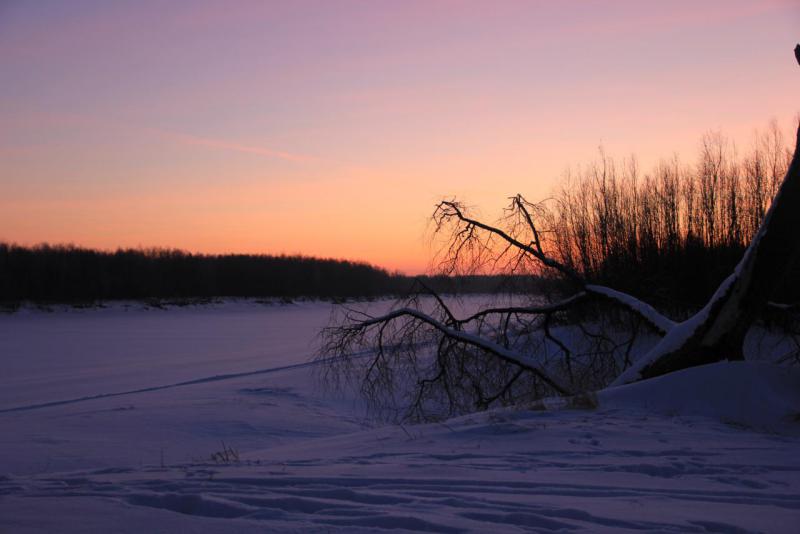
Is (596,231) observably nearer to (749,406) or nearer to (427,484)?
(749,406)

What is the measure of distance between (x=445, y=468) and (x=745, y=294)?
515cm

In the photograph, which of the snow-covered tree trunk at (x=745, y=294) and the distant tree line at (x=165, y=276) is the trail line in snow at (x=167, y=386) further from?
the distant tree line at (x=165, y=276)

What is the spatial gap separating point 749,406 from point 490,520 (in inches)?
167

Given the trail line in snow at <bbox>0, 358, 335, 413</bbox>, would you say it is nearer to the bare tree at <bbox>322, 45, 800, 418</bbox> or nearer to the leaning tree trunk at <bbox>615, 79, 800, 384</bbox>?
the bare tree at <bbox>322, 45, 800, 418</bbox>

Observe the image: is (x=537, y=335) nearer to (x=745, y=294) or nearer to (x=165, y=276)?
(x=745, y=294)

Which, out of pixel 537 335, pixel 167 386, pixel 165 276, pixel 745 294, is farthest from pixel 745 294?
pixel 165 276

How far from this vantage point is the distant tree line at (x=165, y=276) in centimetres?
5391

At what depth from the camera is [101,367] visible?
54.5 ft

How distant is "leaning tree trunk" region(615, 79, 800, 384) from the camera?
7.43m

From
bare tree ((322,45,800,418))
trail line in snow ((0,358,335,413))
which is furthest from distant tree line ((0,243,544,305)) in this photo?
bare tree ((322,45,800,418))

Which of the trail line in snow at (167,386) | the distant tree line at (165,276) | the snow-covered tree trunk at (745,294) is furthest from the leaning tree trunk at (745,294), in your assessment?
the distant tree line at (165,276)

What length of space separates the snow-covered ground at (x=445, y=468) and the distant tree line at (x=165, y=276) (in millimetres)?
34141

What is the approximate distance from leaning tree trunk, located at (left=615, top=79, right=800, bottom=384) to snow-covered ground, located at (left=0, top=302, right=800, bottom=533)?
2.94 ft

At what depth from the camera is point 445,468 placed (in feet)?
14.9
